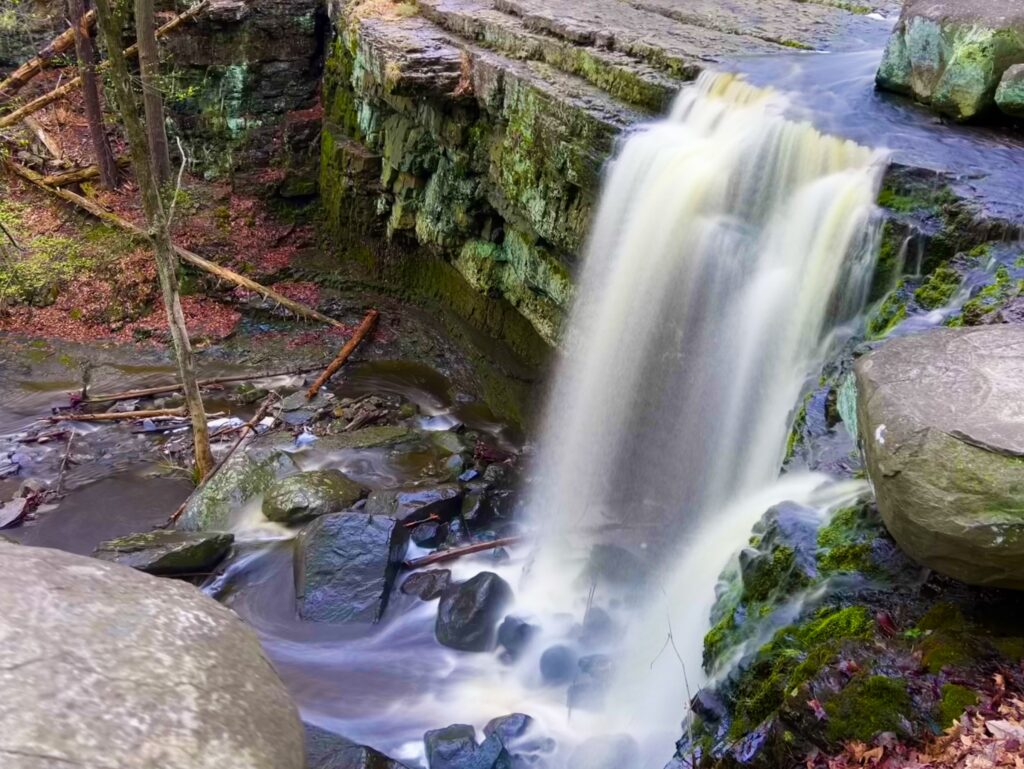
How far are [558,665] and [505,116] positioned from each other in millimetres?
6567

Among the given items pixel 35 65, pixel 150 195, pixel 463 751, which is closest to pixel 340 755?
pixel 463 751

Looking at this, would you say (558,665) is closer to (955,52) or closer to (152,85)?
(955,52)

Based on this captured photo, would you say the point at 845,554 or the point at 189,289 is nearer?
the point at 845,554

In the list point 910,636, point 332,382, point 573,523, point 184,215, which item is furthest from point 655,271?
point 184,215

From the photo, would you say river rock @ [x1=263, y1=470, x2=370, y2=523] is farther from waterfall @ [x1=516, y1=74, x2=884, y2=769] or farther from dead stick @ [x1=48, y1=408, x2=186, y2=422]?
dead stick @ [x1=48, y1=408, x2=186, y2=422]

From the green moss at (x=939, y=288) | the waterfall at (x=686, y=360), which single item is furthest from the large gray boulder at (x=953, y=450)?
the green moss at (x=939, y=288)

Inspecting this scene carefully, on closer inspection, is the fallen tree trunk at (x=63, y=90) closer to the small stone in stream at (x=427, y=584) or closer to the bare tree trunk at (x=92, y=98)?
the bare tree trunk at (x=92, y=98)

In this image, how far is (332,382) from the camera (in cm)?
1230

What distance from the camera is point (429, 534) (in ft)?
28.7

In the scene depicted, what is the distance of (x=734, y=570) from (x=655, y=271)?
3.71m

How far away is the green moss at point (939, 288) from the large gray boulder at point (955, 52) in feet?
8.38

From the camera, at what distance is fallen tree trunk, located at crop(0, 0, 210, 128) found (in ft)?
46.9

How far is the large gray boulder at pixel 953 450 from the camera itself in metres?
3.13

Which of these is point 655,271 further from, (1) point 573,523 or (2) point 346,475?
(2) point 346,475
